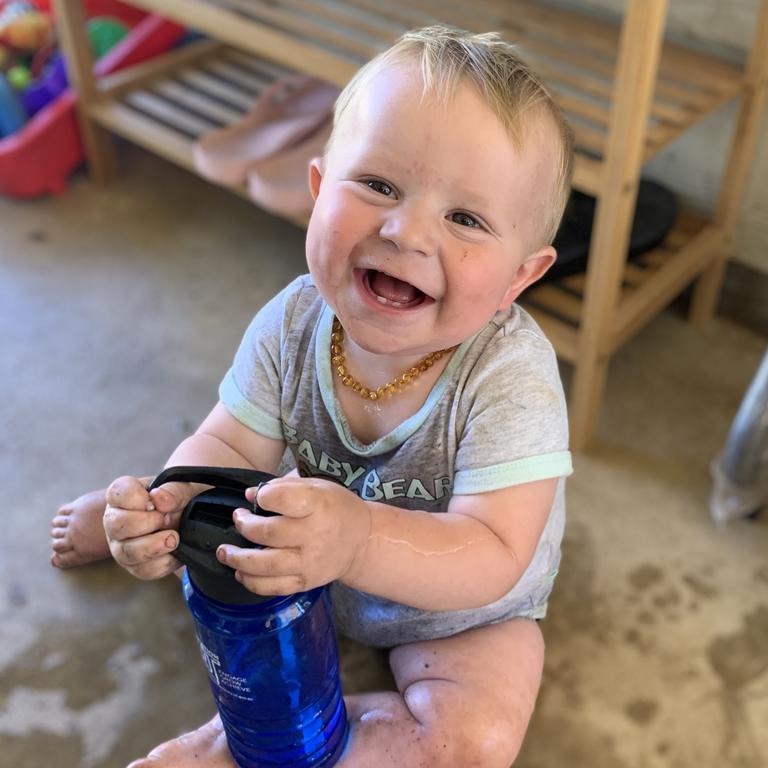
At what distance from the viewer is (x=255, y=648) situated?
2.53 ft

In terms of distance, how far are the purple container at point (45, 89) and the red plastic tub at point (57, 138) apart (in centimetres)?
2

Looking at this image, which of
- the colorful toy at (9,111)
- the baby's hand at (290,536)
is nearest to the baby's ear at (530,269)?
the baby's hand at (290,536)

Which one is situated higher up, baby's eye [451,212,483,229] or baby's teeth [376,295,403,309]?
Answer: baby's eye [451,212,483,229]

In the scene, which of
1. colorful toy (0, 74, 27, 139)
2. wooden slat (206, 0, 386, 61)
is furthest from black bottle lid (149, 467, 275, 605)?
colorful toy (0, 74, 27, 139)

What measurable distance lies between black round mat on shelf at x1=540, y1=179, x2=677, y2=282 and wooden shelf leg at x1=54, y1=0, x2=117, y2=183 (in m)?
0.94

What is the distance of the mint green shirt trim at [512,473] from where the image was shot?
0.80m

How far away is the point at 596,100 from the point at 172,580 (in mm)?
Result: 837

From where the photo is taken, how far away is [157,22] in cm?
196

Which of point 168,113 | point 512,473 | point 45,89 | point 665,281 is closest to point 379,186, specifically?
point 512,473

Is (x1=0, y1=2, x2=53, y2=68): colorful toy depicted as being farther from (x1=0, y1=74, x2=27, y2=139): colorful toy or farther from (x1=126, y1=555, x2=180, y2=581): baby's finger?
(x1=126, y1=555, x2=180, y2=581): baby's finger

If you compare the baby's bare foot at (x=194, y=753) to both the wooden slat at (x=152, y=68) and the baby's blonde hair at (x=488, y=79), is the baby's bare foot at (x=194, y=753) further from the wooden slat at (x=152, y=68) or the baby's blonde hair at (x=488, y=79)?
the wooden slat at (x=152, y=68)

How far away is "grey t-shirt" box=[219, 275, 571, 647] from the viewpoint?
0.82 meters

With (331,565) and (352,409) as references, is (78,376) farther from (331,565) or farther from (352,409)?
(331,565)

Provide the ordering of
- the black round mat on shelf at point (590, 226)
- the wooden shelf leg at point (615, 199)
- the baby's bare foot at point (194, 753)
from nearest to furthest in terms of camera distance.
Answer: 1. the baby's bare foot at point (194, 753)
2. the wooden shelf leg at point (615, 199)
3. the black round mat on shelf at point (590, 226)
